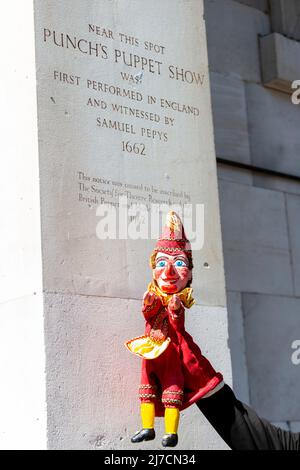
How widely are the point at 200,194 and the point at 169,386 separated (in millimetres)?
1985

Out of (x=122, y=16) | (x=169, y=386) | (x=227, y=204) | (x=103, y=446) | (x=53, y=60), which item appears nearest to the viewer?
(x=169, y=386)

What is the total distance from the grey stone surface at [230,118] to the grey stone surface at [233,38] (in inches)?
5.7

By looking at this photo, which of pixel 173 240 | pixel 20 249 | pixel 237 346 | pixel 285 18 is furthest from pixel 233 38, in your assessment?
pixel 173 240

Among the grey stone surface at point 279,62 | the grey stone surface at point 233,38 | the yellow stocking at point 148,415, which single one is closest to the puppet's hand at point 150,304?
the yellow stocking at point 148,415

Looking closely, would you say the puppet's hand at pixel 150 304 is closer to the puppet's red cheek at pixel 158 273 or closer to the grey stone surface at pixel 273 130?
the puppet's red cheek at pixel 158 273

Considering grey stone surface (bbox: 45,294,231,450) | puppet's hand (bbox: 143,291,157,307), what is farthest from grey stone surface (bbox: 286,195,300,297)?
puppet's hand (bbox: 143,291,157,307)

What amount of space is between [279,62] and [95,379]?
4.83 meters

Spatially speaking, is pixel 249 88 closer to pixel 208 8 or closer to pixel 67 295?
pixel 208 8

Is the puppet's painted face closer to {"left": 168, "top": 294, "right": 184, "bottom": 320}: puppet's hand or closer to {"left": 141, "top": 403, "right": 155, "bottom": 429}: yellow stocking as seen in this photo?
{"left": 168, "top": 294, "right": 184, "bottom": 320}: puppet's hand

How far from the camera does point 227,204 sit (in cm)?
916

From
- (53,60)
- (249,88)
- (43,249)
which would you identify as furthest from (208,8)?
(43,249)

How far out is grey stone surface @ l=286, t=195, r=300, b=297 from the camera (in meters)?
9.54

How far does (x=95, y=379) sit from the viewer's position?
6074 mm

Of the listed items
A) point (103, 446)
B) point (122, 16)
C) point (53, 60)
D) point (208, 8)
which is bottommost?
point (103, 446)
